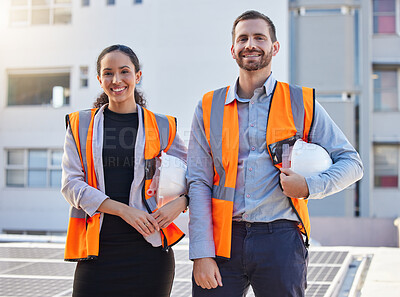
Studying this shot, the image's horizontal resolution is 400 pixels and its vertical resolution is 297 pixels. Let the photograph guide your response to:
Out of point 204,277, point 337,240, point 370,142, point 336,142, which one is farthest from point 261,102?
point 370,142

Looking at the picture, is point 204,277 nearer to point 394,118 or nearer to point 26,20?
point 394,118

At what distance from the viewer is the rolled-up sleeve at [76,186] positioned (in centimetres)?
250

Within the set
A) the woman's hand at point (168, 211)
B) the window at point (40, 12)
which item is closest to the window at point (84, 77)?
the window at point (40, 12)

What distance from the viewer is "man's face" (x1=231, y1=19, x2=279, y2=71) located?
93.9 inches

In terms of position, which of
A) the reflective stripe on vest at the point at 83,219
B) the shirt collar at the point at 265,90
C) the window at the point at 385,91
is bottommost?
the reflective stripe on vest at the point at 83,219

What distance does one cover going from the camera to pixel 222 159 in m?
2.39

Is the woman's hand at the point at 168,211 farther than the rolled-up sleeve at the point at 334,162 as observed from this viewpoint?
Yes

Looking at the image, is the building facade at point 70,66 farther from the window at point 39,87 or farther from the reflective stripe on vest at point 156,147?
the reflective stripe on vest at point 156,147

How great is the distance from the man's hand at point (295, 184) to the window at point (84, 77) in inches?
579

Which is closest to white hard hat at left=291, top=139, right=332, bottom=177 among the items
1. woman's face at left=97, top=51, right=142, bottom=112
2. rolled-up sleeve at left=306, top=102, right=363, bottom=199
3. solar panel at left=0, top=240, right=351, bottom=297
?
rolled-up sleeve at left=306, top=102, right=363, bottom=199

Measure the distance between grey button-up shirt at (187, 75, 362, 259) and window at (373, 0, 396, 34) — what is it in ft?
50.5

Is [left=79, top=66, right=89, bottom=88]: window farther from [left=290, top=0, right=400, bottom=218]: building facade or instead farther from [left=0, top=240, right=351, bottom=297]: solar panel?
[left=0, top=240, right=351, bottom=297]: solar panel

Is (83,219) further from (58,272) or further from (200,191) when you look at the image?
(58,272)

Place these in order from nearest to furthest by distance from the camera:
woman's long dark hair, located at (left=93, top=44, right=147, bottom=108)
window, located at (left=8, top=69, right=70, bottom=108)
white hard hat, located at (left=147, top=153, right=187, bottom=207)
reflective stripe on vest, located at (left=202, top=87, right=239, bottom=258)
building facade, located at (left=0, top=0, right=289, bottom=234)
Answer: reflective stripe on vest, located at (left=202, top=87, right=239, bottom=258) → white hard hat, located at (left=147, top=153, right=187, bottom=207) → woman's long dark hair, located at (left=93, top=44, right=147, bottom=108) → building facade, located at (left=0, top=0, right=289, bottom=234) → window, located at (left=8, top=69, right=70, bottom=108)
